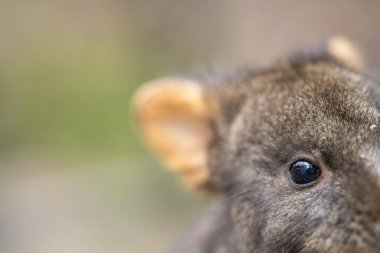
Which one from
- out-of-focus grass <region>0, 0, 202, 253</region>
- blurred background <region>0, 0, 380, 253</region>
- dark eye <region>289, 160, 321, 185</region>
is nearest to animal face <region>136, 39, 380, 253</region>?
dark eye <region>289, 160, 321, 185</region>

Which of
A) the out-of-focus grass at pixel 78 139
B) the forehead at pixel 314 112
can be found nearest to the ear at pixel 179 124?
the forehead at pixel 314 112

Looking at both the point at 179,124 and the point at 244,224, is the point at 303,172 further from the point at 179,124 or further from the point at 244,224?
the point at 179,124

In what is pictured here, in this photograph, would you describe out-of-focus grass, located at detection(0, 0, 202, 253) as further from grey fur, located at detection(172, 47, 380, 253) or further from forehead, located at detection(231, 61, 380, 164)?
forehead, located at detection(231, 61, 380, 164)

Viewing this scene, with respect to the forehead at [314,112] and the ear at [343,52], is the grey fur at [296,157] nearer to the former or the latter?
the forehead at [314,112]

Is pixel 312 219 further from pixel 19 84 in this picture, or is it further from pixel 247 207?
pixel 19 84

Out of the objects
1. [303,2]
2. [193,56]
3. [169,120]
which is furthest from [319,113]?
[193,56]
